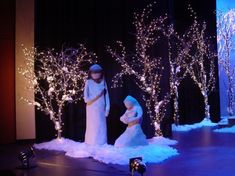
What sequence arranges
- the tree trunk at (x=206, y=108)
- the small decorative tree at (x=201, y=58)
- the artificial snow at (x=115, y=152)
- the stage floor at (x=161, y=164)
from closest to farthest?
the stage floor at (x=161, y=164)
the artificial snow at (x=115, y=152)
the small decorative tree at (x=201, y=58)
the tree trunk at (x=206, y=108)

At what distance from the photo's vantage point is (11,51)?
26.2 ft

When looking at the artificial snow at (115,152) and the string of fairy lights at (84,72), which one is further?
the string of fairy lights at (84,72)

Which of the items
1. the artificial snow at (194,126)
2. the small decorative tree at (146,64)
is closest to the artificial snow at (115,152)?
the small decorative tree at (146,64)

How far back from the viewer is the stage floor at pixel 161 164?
16.3 ft

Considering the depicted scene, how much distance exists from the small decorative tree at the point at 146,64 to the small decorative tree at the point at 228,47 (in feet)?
12.6

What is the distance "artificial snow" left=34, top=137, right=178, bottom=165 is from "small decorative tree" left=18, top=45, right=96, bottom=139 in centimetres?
61

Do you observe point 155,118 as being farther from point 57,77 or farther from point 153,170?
point 153,170

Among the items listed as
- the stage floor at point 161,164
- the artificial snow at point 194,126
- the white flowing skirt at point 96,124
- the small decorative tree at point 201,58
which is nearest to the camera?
the stage floor at point 161,164

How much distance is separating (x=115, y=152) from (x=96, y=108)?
3.46 feet

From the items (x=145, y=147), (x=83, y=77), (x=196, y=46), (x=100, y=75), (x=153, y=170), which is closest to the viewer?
(x=153, y=170)

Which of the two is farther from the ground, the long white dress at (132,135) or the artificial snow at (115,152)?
the long white dress at (132,135)

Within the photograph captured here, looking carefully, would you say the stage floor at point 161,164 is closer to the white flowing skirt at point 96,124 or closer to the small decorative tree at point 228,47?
the white flowing skirt at point 96,124

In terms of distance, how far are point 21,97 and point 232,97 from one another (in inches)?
252

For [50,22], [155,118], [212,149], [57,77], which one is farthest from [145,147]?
[50,22]
